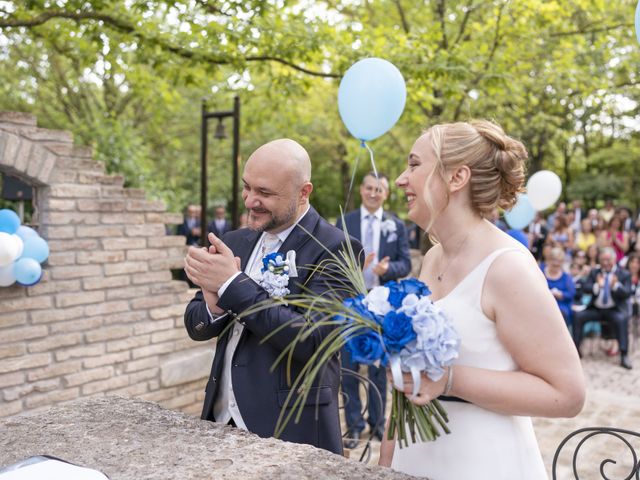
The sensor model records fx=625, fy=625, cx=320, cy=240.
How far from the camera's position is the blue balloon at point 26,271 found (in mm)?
4492

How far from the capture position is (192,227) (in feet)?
37.4

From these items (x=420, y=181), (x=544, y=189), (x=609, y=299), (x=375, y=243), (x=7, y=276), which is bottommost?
(x=609, y=299)

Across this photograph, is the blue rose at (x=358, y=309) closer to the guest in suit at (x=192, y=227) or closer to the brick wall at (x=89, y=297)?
the brick wall at (x=89, y=297)

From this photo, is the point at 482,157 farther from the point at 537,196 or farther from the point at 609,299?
the point at 537,196

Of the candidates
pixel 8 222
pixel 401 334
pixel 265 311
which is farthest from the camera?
pixel 8 222

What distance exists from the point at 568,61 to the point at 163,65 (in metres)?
6.99

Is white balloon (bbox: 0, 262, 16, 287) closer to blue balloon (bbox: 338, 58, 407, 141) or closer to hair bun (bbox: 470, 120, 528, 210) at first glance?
blue balloon (bbox: 338, 58, 407, 141)

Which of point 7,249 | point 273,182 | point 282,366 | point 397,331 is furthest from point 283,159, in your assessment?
point 7,249

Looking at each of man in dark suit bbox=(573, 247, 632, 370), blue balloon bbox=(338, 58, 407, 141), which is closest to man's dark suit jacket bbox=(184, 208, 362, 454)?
blue balloon bbox=(338, 58, 407, 141)

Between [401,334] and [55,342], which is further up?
[401,334]

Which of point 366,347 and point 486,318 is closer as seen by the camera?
point 366,347

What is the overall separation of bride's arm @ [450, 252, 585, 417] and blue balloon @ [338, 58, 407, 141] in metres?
3.01

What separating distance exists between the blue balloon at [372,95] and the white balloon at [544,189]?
20.6ft

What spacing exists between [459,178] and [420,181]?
11cm
